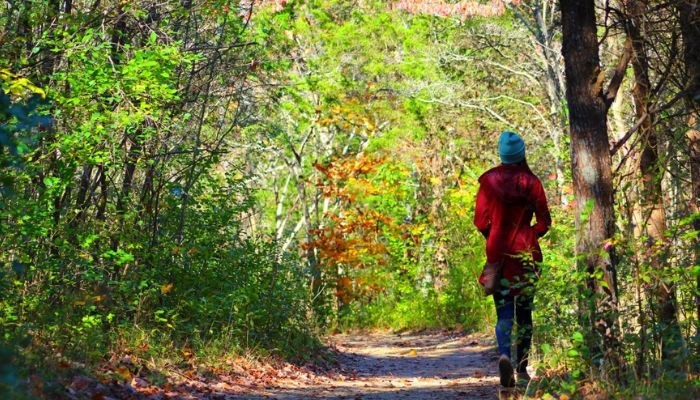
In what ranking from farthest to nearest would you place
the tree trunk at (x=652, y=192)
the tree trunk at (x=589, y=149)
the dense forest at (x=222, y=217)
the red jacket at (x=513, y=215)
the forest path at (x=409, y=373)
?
the forest path at (x=409, y=373)
the red jacket at (x=513, y=215)
the tree trunk at (x=589, y=149)
the dense forest at (x=222, y=217)
the tree trunk at (x=652, y=192)

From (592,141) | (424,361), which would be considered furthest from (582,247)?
(424,361)

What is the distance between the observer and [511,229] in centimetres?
732

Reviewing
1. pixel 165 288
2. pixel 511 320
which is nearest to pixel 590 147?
pixel 511 320

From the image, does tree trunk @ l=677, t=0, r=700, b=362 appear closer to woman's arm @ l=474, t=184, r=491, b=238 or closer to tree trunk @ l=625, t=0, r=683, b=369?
tree trunk @ l=625, t=0, r=683, b=369

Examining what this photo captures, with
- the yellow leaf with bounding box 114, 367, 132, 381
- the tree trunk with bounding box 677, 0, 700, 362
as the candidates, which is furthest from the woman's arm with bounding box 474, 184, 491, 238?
the yellow leaf with bounding box 114, 367, 132, 381

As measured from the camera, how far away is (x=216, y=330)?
10.3 meters

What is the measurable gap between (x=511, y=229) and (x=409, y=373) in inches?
197

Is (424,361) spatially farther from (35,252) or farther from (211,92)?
(35,252)

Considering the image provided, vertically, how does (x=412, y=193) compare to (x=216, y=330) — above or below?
above

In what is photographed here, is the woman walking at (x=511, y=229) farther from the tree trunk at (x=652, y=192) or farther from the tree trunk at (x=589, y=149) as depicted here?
the tree trunk at (x=652, y=192)

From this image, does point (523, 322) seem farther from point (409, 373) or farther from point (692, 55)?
point (409, 373)

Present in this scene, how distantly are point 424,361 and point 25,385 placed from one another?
896cm

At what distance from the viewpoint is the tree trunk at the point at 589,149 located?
6633 millimetres

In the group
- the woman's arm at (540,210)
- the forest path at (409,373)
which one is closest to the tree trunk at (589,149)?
the woman's arm at (540,210)
